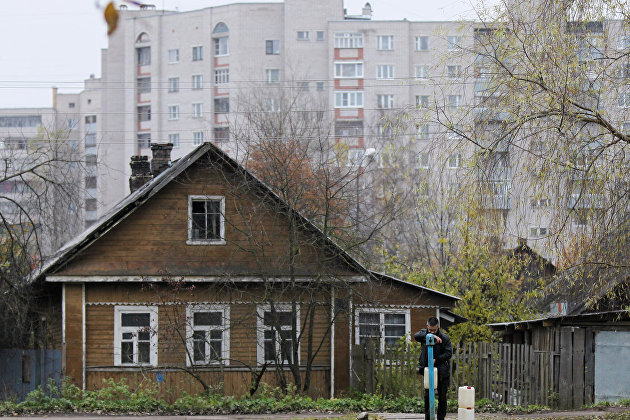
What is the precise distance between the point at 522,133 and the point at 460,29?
262cm

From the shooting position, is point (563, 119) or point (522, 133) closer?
point (563, 119)

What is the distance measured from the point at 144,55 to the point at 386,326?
236 ft

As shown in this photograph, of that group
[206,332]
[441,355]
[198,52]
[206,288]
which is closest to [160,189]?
[206,288]

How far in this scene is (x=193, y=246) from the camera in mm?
25625

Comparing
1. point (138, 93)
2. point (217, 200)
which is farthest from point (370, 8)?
point (217, 200)

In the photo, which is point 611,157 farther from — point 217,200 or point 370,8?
point 370,8

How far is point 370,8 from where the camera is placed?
94.8m

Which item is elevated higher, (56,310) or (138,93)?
(138,93)

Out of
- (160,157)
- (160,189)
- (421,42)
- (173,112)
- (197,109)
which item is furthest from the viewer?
(173,112)

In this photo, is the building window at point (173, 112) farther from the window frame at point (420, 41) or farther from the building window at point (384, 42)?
the window frame at point (420, 41)

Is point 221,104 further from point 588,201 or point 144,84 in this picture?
point 588,201

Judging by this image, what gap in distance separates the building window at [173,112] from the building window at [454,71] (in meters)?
76.6

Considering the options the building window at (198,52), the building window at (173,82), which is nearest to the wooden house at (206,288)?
the building window at (198,52)

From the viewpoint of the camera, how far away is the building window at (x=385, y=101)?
86.6 m
